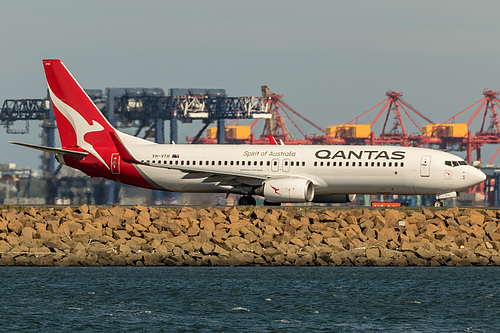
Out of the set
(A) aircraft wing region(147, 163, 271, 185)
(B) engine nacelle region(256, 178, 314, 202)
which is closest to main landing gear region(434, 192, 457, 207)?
(B) engine nacelle region(256, 178, 314, 202)

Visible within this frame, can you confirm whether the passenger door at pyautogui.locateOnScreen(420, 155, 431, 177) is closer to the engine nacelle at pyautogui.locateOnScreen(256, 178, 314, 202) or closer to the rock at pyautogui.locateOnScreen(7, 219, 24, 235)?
the engine nacelle at pyautogui.locateOnScreen(256, 178, 314, 202)

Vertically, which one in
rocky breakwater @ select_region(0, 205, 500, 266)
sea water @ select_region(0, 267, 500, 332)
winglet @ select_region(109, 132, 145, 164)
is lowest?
sea water @ select_region(0, 267, 500, 332)

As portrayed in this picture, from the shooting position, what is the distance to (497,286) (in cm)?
3453

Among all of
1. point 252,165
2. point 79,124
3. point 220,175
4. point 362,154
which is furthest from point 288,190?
point 79,124

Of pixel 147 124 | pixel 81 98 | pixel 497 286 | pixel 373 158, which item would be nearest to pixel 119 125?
pixel 147 124

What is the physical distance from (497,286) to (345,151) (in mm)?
15840

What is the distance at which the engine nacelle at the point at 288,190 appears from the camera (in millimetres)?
47562

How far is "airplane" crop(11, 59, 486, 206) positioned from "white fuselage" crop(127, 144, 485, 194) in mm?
50

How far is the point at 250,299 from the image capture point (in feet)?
106

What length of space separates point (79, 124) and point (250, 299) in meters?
23.7

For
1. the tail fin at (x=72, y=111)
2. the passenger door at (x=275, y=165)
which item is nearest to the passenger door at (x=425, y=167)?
the passenger door at (x=275, y=165)

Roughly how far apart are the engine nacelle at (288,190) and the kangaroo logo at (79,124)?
10.3m

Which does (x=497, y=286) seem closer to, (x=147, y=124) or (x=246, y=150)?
(x=246, y=150)

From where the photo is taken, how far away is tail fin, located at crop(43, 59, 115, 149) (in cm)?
5256
